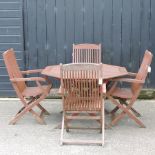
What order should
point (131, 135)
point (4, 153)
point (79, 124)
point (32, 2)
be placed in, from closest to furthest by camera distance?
point (4, 153) → point (131, 135) → point (79, 124) → point (32, 2)

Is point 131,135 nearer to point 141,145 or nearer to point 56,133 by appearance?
point 141,145

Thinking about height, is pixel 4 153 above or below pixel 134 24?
below

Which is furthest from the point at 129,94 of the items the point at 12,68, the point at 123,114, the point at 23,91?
the point at 12,68

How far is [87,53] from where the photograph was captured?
7270 mm

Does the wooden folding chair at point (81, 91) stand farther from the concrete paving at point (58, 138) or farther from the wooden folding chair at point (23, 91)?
the wooden folding chair at point (23, 91)

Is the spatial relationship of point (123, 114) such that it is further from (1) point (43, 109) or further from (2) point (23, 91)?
(2) point (23, 91)

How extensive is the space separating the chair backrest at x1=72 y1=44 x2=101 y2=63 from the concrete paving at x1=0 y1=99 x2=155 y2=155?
3.45 ft

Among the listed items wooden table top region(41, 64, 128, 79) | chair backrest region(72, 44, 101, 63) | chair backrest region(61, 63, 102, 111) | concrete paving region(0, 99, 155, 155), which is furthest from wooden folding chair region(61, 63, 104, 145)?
chair backrest region(72, 44, 101, 63)

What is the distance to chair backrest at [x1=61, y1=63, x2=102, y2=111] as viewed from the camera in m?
5.33

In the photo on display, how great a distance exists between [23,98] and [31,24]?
179 cm

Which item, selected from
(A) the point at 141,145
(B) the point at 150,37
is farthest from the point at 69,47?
(A) the point at 141,145

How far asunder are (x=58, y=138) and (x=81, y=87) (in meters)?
0.76

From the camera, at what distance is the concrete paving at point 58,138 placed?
17.1 ft

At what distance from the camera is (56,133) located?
584 cm
